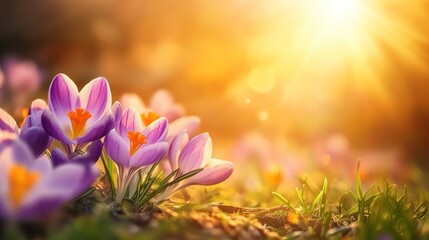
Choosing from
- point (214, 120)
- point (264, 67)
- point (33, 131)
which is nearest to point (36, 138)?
point (33, 131)

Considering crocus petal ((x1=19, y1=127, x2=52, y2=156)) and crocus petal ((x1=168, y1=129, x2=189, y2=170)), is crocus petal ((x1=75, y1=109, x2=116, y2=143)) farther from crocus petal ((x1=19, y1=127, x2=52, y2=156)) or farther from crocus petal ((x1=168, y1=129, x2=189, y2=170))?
crocus petal ((x1=168, y1=129, x2=189, y2=170))

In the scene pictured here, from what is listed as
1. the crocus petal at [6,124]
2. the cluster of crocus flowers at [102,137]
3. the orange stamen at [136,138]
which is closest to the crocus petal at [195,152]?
the cluster of crocus flowers at [102,137]

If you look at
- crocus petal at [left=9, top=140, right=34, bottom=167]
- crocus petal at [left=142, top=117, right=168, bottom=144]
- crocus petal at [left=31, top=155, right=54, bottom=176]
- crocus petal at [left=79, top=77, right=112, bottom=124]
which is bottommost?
crocus petal at [left=31, top=155, right=54, bottom=176]

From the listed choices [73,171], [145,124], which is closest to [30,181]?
[73,171]

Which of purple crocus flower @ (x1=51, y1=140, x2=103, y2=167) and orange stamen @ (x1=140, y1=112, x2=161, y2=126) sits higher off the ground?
orange stamen @ (x1=140, y1=112, x2=161, y2=126)

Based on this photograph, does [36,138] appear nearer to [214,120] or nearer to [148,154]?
[148,154]

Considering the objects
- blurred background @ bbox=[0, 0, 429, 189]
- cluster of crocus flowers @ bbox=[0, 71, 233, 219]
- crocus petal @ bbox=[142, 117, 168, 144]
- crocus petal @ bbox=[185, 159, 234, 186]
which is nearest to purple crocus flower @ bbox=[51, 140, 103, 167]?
cluster of crocus flowers @ bbox=[0, 71, 233, 219]
